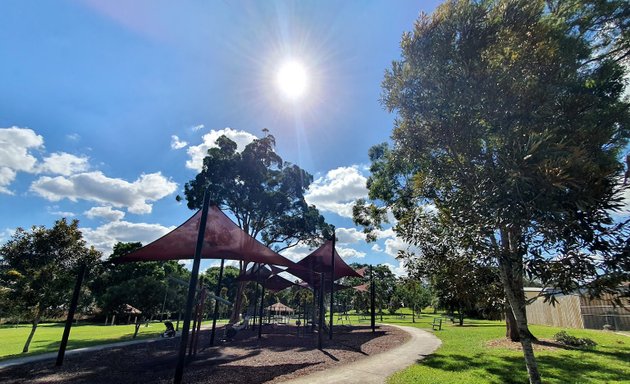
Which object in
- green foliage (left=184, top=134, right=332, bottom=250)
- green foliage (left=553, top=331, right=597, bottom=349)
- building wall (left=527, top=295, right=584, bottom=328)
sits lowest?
green foliage (left=553, top=331, right=597, bottom=349)

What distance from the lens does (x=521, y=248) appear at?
510 cm

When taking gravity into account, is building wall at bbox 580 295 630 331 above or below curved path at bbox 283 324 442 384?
above

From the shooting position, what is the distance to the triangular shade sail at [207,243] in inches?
456

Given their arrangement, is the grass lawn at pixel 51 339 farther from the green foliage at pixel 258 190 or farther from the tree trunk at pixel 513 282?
the tree trunk at pixel 513 282

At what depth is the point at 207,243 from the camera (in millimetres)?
12312

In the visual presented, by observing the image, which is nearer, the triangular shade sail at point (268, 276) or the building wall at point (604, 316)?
the building wall at point (604, 316)

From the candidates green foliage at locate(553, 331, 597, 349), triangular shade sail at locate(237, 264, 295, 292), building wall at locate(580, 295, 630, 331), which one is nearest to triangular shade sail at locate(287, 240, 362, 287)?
triangular shade sail at locate(237, 264, 295, 292)

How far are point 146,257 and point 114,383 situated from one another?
530 cm

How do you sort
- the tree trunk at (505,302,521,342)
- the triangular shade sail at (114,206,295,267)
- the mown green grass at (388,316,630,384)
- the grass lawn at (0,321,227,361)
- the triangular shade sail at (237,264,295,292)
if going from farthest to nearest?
1. the triangular shade sail at (237,264,295,292)
2. the tree trunk at (505,302,521,342)
3. the grass lawn at (0,321,227,361)
4. the triangular shade sail at (114,206,295,267)
5. the mown green grass at (388,316,630,384)

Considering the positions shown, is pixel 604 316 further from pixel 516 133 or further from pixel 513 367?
pixel 516 133

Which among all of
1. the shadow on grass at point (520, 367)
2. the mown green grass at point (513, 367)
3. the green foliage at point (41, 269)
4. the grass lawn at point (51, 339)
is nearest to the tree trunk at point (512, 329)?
the mown green grass at point (513, 367)

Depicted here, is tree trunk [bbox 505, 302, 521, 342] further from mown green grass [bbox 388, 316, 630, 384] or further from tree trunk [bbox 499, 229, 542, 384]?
tree trunk [bbox 499, 229, 542, 384]

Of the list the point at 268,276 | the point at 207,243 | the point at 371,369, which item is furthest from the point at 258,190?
the point at 371,369

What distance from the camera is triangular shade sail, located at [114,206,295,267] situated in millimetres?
11586
